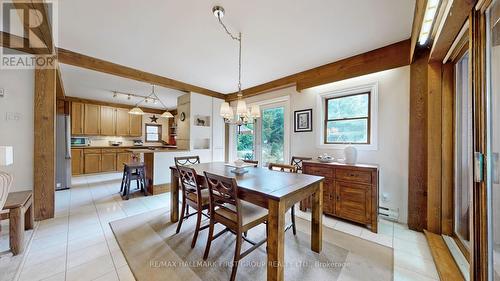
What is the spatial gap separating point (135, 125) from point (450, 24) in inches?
312

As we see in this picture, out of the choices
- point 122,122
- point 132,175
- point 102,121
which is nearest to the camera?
point 132,175

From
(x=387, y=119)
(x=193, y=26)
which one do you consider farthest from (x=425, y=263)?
(x=193, y=26)

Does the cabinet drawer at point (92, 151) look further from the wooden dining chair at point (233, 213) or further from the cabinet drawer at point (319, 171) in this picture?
the cabinet drawer at point (319, 171)

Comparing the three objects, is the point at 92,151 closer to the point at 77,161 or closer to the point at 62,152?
the point at 77,161

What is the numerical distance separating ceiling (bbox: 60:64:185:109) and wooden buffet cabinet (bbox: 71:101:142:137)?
0.45m

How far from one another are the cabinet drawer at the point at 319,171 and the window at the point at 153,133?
21.3 ft

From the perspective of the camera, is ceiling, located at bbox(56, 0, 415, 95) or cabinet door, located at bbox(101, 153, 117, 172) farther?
cabinet door, located at bbox(101, 153, 117, 172)

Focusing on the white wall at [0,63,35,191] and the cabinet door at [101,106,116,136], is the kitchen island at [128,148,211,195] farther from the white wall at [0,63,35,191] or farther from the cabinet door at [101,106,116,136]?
the cabinet door at [101,106,116,136]

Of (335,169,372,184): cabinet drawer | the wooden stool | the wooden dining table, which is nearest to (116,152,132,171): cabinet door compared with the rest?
the wooden stool

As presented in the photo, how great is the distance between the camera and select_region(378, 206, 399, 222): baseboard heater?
2.54 metres

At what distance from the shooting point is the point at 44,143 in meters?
2.55

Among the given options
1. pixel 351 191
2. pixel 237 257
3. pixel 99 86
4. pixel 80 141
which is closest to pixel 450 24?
pixel 351 191

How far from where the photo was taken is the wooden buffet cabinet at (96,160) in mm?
5422

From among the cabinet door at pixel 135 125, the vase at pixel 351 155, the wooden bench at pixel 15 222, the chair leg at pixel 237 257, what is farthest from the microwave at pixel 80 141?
the vase at pixel 351 155
